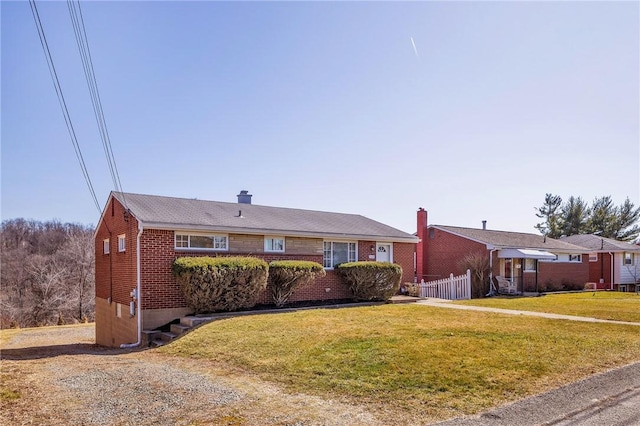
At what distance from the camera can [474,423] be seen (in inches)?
199

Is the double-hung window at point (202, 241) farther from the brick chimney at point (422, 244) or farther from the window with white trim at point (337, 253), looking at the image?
the brick chimney at point (422, 244)

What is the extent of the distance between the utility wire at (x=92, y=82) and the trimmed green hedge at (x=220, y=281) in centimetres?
373

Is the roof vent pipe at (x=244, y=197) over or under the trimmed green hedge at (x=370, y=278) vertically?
over

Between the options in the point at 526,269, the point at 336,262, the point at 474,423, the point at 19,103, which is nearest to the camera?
the point at 474,423

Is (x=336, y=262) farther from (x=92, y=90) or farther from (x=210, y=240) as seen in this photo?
(x=92, y=90)

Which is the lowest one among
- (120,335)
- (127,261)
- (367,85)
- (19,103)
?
(120,335)

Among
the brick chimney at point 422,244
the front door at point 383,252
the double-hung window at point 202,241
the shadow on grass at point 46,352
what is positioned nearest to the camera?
the shadow on grass at point 46,352

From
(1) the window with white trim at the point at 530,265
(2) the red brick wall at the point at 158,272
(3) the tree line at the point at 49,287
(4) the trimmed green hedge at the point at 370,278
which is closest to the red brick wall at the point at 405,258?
(4) the trimmed green hedge at the point at 370,278

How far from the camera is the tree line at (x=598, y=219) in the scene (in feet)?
162

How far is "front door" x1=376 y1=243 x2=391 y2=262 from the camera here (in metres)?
19.6

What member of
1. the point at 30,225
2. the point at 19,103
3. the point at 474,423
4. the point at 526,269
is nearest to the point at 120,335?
the point at 19,103

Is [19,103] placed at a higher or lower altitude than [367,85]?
lower

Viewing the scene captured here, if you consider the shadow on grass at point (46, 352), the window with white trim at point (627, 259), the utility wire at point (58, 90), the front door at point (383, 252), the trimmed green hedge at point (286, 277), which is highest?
the utility wire at point (58, 90)

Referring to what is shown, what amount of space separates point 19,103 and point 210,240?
6.69m
